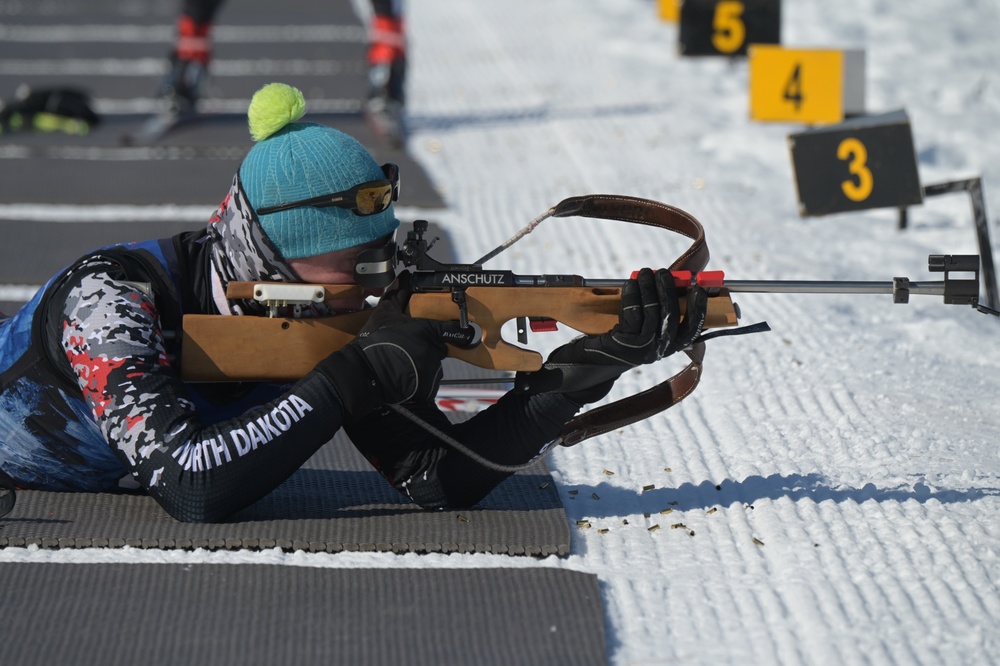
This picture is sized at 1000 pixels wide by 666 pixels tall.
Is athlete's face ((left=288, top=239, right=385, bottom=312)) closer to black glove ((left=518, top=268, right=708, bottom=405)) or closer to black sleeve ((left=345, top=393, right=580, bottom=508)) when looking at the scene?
black sleeve ((left=345, top=393, right=580, bottom=508))

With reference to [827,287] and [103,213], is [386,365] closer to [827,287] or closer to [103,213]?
[827,287]

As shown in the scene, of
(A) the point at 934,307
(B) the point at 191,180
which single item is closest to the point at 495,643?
(A) the point at 934,307

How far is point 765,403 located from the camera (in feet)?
11.8

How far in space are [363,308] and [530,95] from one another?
18.9ft

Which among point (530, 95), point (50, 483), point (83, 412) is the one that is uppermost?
point (83, 412)

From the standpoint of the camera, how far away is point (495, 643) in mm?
2262

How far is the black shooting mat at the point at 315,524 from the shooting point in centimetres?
259

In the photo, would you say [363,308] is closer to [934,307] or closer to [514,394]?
[514,394]

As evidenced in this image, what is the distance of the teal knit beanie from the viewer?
2482mm

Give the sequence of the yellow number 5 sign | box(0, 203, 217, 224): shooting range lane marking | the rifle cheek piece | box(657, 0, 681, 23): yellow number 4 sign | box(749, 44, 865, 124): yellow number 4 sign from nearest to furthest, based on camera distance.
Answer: the rifle cheek piece → box(0, 203, 217, 224): shooting range lane marking → box(749, 44, 865, 124): yellow number 4 sign → the yellow number 5 sign → box(657, 0, 681, 23): yellow number 4 sign

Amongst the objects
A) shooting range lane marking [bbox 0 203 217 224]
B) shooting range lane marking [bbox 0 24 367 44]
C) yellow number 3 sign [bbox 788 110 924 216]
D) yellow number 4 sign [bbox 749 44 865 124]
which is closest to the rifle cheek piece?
yellow number 3 sign [bbox 788 110 924 216]

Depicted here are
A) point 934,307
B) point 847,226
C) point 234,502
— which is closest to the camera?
point 234,502

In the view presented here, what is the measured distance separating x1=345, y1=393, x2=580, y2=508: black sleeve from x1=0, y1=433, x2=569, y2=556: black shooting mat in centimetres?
7

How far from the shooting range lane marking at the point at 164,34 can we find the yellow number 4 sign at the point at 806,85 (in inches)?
182
